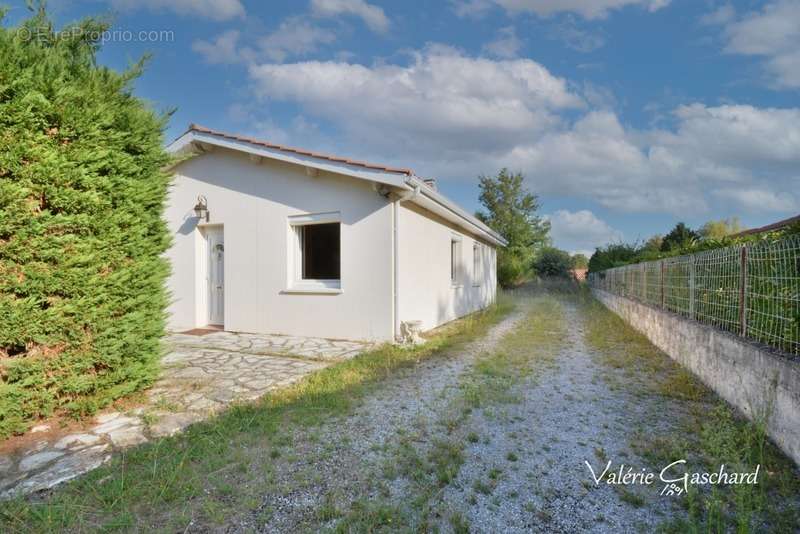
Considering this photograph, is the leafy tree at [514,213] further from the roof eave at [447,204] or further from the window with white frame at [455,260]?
the window with white frame at [455,260]

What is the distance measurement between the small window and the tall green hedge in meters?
3.80

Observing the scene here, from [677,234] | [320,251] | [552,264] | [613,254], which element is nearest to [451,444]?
[320,251]

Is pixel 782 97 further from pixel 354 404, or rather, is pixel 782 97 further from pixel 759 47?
pixel 354 404

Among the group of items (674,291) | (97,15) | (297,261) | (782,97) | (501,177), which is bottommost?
(674,291)

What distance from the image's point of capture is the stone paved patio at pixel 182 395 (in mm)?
2607

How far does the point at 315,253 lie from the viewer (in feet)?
25.7

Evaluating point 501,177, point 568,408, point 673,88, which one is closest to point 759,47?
point 673,88

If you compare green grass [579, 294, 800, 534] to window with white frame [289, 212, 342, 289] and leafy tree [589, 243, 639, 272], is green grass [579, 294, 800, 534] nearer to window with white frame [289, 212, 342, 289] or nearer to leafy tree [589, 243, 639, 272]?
window with white frame [289, 212, 342, 289]

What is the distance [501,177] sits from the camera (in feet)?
108

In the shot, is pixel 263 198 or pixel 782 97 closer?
pixel 263 198

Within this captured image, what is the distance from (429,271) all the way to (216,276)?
15.9 feet

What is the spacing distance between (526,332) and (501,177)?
27.0 metres

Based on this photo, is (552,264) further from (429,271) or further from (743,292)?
(743,292)

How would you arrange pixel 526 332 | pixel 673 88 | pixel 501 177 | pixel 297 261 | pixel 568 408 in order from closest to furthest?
Answer: pixel 568 408 → pixel 297 261 → pixel 526 332 → pixel 673 88 → pixel 501 177
